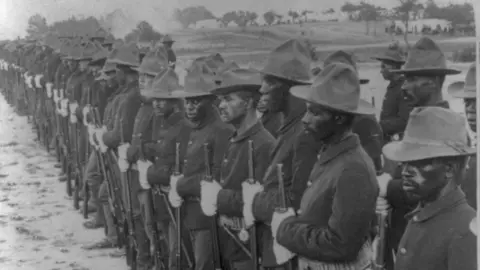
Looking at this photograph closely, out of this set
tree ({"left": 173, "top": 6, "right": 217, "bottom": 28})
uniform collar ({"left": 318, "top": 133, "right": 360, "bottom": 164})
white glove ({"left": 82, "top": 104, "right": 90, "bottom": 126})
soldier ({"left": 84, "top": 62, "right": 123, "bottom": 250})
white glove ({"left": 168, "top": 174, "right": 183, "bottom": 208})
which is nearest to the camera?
uniform collar ({"left": 318, "top": 133, "right": 360, "bottom": 164})

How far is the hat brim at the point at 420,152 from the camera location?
241cm

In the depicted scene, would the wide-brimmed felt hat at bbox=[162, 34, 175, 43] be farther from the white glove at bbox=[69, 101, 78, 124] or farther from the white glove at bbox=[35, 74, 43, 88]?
the white glove at bbox=[35, 74, 43, 88]

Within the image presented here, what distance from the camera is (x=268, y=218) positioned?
3.35 meters

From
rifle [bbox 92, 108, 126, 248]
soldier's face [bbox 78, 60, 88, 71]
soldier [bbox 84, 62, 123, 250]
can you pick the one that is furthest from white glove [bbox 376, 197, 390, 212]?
soldier's face [bbox 78, 60, 88, 71]

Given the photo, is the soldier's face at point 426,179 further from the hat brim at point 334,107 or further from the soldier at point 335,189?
the hat brim at point 334,107

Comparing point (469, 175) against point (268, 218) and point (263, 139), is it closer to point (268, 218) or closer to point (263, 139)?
point (268, 218)

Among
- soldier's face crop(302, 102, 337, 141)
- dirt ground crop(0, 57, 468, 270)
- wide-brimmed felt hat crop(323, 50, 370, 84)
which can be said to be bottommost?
dirt ground crop(0, 57, 468, 270)

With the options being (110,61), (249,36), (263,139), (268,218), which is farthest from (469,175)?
(110,61)

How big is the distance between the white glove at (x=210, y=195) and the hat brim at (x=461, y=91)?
1357 millimetres

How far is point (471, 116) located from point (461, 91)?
0.11m

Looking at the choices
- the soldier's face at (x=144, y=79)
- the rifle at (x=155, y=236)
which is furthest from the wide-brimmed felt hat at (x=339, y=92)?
the soldier's face at (x=144, y=79)

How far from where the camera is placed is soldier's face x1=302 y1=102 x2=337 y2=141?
280cm

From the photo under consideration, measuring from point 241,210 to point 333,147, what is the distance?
1005mm

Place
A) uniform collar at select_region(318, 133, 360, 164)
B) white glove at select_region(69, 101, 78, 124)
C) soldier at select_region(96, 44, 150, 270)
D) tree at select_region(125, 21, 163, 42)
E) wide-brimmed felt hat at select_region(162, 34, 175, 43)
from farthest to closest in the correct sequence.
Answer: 1. white glove at select_region(69, 101, 78, 124)
2. tree at select_region(125, 21, 163, 42)
3. wide-brimmed felt hat at select_region(162, 34, 175, 43)
4. soldier at select_region(96, 44, 150, 270)
5. uniform collar at select_region(318, 133, 360, 164)
